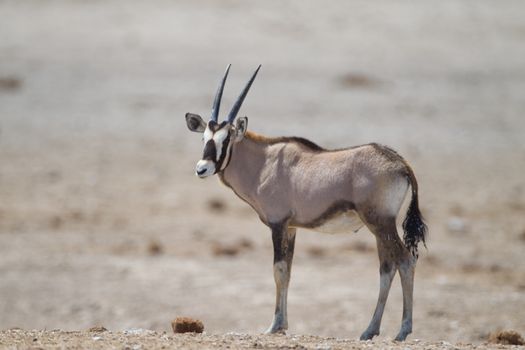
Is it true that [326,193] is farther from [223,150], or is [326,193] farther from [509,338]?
[509,338]

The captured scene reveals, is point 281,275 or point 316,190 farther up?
point 316,190

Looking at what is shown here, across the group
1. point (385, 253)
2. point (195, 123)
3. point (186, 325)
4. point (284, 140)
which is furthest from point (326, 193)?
point (186, 325)

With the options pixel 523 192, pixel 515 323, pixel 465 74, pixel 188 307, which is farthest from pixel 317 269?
pixel 465 74

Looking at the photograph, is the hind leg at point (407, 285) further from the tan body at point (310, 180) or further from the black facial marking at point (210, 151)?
the black facial marking at point (210, 151)

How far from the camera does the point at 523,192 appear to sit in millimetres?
27172

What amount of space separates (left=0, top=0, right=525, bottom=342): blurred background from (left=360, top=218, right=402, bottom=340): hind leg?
501cm

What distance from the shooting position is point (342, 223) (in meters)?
12.8

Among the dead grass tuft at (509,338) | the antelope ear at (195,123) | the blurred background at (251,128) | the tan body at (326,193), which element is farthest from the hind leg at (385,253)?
the blurred background at (251,128)

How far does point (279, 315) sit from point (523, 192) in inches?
602

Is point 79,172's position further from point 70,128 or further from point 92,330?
point 92,330

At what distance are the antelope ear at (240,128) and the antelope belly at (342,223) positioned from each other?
52.9 inches

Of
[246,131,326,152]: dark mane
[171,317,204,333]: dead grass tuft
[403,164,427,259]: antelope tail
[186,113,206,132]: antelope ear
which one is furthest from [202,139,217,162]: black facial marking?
[403,164,427,259]: antelope tail

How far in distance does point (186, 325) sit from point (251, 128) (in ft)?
57.2

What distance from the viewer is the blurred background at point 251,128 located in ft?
64.4
